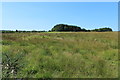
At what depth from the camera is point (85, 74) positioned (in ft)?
15.6

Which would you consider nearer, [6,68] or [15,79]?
[15,79]

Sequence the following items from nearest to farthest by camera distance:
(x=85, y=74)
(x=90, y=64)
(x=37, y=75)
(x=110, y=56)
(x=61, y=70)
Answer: (x=37, y=75)
(x=85, y=74)
(x=61, y=70)
(x=90, y=64)
(x=110, y=56)

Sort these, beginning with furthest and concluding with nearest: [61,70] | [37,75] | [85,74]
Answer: [61,70], [85,74], [37,75]

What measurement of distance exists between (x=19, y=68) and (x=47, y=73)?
845 mm

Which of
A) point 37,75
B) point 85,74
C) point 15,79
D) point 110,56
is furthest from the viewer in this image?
point 110,56

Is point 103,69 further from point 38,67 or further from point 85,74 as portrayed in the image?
point 38,67

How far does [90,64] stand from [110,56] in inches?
85.5

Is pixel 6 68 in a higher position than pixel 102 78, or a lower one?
higher

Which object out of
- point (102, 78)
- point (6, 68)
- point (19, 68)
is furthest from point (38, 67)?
point (102, 78)

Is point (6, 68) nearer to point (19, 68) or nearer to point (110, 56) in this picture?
point (19, 68)

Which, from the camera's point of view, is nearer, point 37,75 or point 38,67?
point 37,75

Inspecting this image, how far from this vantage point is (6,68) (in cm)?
448

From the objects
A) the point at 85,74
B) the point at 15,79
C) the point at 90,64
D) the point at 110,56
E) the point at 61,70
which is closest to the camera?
the point at 15,79

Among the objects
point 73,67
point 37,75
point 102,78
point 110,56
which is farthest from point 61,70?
point 110,56
